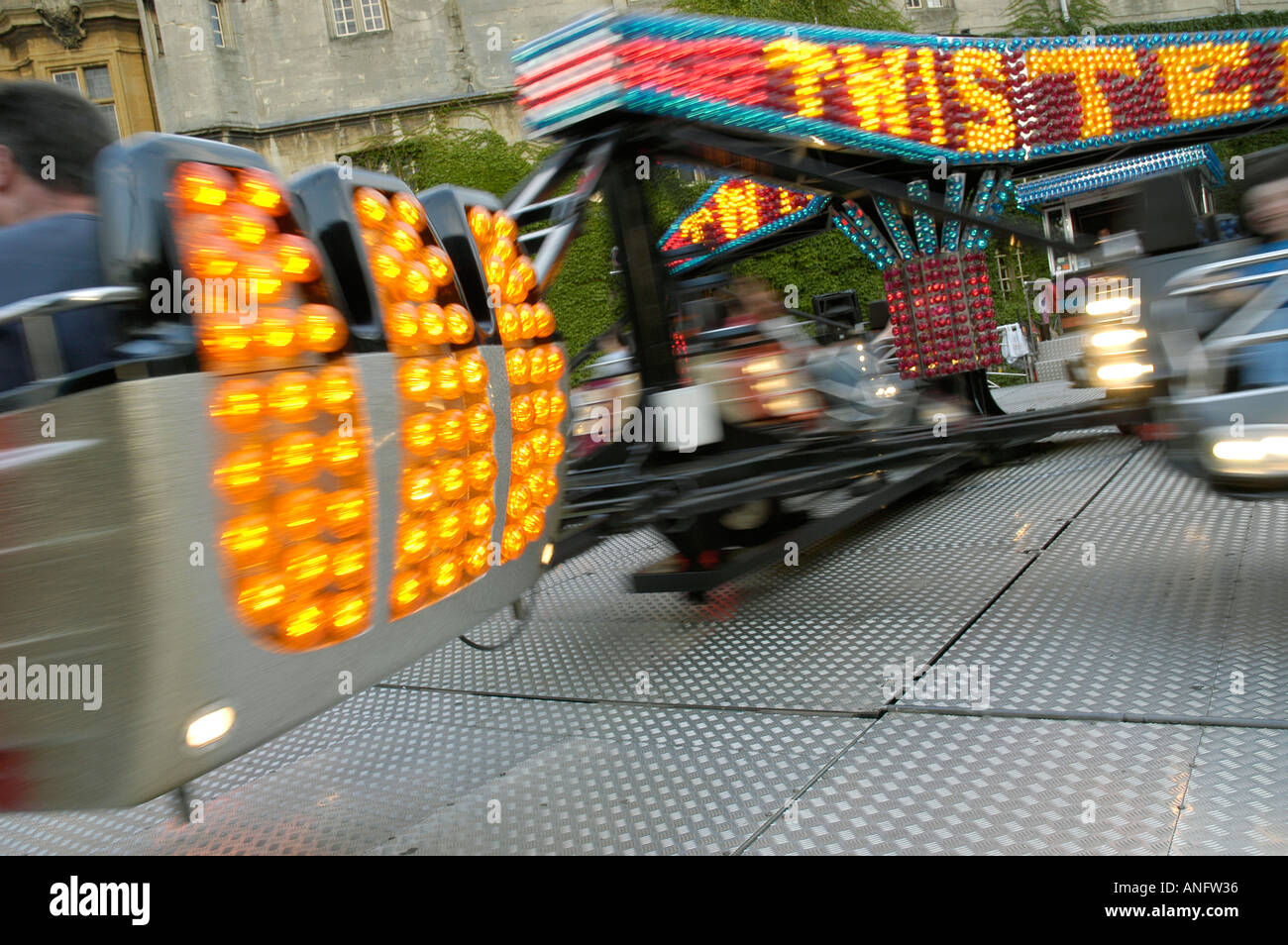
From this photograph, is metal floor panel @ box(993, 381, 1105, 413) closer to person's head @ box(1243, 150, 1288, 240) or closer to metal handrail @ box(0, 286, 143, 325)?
person's head @ box(1243, 150, 1288, 240)

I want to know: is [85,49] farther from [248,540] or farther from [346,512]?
[248,540]

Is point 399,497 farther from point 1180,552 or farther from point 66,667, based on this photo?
point 1180,552

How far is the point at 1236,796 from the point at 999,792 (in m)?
0.46

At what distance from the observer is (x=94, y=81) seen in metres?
20.6

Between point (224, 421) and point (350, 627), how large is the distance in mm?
511

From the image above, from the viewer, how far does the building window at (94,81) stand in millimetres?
20297

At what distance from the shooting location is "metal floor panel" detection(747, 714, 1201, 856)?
1914 millimetres

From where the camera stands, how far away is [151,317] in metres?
1.57

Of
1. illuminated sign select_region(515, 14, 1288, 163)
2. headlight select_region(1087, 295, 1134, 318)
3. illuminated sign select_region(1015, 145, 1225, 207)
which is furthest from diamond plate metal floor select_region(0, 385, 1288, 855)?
illuminated sign select_region(1015, 145, 1225, 207)

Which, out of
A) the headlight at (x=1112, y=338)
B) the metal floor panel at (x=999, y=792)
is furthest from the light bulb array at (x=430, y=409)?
the headlight at (x=1112, y=338)

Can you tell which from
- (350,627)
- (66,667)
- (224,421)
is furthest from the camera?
(350,627)

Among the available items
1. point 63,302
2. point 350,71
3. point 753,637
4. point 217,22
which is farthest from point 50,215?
point 217,22
